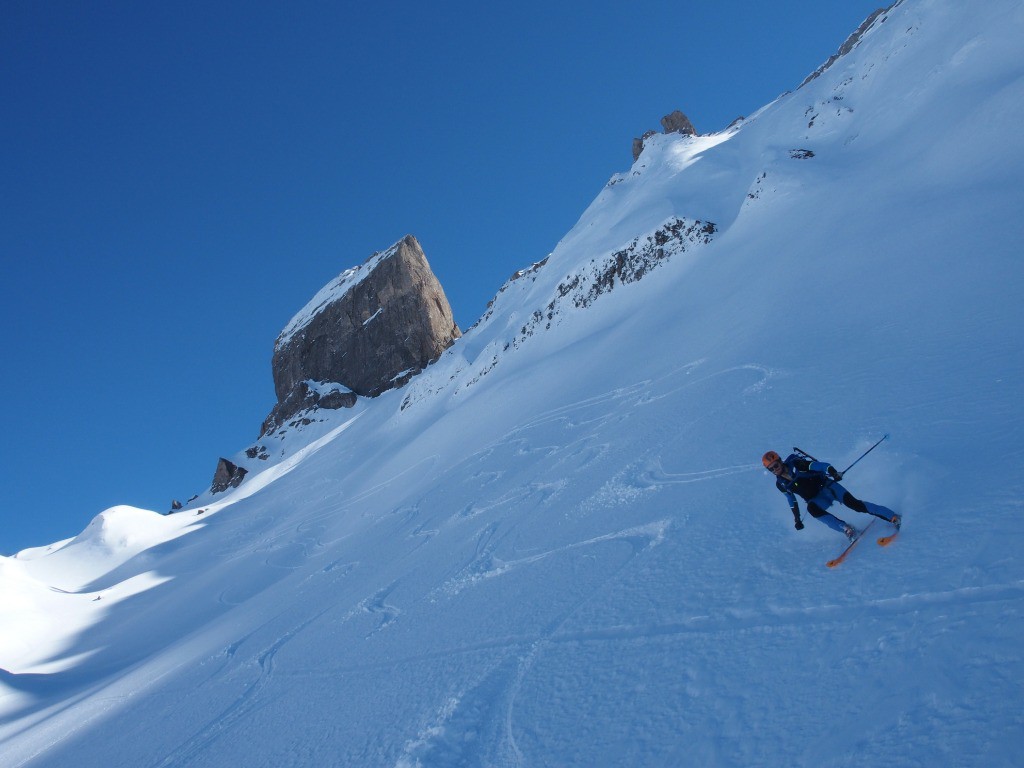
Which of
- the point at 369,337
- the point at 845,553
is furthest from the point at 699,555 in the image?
the point at 369,337

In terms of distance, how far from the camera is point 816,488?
239 inches

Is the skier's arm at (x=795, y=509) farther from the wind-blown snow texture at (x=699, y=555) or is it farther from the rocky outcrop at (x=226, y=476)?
the rocky outcrop at (x=226, y=476)

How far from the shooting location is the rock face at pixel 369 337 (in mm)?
64438

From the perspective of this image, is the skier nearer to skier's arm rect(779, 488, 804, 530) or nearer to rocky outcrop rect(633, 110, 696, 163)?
skier's arm rect(779, 488, 804, 530)

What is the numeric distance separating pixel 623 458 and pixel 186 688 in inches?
400

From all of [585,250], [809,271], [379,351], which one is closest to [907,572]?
[809,271]

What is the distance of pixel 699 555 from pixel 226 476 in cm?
6532

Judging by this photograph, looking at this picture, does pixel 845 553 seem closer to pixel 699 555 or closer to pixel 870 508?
pixel 870 508

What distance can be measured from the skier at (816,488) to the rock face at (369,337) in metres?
57.1

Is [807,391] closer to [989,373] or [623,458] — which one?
[989,373]

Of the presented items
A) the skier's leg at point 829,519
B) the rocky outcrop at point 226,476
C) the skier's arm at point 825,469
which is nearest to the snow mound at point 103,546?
the rocky outcrop at point 226,476

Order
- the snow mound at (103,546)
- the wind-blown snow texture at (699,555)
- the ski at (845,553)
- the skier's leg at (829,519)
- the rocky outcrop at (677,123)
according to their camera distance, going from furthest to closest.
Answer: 1. the rocky outcrop at (677,123)
2. the snow mound at (103,546)
3. the skier's leg at (829,519)
4. the ski at (845,553)
5. the wind-blown snow texture at (699,555)

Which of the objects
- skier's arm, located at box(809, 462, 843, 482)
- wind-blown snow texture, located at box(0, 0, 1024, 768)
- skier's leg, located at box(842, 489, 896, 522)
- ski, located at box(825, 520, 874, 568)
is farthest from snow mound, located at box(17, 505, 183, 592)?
skier's leg, located at box(842, 489, 896, 522)

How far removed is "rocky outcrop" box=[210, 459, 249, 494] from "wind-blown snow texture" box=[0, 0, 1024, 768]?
2994 cm
